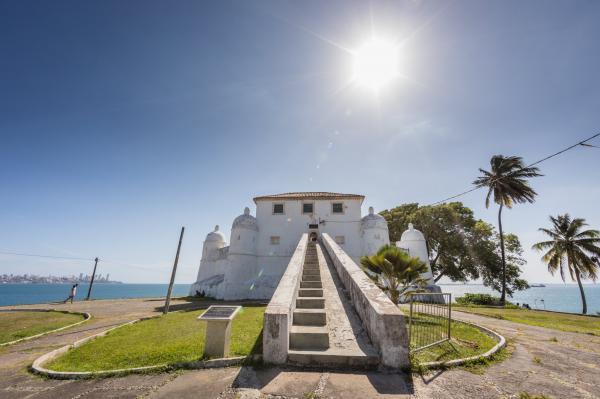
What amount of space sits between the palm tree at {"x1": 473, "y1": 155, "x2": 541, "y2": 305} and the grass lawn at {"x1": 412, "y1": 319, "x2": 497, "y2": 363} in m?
21.7

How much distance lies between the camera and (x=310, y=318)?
5.38m

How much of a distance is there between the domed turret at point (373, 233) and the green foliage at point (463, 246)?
1009cm

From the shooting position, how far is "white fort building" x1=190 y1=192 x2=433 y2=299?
72.2 ft

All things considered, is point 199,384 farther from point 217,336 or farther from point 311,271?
point 311,271

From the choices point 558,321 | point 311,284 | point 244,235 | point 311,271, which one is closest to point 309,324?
point 311,284

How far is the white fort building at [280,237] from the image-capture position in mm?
22016

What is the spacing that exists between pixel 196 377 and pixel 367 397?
2648 millimetres

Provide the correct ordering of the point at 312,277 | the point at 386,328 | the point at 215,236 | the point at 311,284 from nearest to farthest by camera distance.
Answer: the point at 386,328 → the point at 311,284 → the point at 312,277 → the point at 215,236

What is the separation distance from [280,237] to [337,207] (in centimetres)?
639

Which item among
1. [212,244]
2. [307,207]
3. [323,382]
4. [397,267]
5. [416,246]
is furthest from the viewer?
[212,244]

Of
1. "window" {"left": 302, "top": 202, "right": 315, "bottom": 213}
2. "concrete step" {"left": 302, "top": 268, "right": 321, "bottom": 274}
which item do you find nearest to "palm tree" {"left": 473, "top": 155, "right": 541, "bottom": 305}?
"window" {"left": 302, "top": 202, "right": 315, "bottom": 213}

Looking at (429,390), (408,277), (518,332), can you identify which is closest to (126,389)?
(429,390)

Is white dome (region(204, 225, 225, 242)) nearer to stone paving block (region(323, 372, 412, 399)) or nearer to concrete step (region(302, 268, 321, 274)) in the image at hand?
concrete step (region(302, 268, 321, 274))

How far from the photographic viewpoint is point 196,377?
394 centimetres
